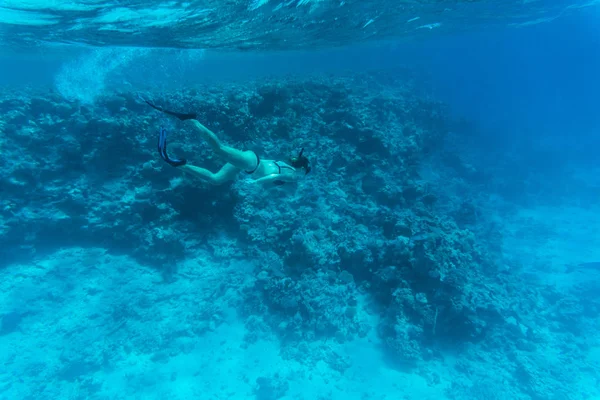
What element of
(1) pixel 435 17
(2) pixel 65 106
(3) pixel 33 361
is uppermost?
(1) pixel 435 17

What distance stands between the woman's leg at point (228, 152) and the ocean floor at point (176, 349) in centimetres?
576

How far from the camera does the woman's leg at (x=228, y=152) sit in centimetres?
435

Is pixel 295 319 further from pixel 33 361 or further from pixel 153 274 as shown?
pixel 33 361

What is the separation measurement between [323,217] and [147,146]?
6.62 m

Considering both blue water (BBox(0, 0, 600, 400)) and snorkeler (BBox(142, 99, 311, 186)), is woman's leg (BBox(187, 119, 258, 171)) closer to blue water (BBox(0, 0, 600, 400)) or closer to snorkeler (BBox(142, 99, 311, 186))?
snorkeler (BBox(142, 99, 311, 186))

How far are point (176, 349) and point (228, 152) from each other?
22.9ft

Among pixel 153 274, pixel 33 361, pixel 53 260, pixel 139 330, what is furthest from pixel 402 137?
pixel 33 361

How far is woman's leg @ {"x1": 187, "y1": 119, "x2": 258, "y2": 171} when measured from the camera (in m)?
4.35

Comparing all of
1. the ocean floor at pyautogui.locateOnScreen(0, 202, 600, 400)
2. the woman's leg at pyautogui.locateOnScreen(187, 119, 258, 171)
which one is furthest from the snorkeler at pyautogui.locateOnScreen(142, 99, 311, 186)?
the ocean floor at pyautogui.locateOnScreen(0, 202, 600, 400)

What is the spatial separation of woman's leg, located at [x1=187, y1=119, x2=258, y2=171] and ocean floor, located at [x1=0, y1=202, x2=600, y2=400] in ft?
18.9

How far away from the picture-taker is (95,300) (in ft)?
30.0

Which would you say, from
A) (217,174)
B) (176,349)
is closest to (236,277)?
(176,349)

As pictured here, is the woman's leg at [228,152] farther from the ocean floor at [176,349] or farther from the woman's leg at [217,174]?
the ocean floor at [176,349]

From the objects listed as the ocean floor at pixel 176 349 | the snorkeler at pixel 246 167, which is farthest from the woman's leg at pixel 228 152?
the ocean floor at pixel 176 349
